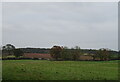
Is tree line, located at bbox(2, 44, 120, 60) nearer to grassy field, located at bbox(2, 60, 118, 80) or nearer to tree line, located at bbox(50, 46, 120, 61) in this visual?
tree line, located at bbox(50, 46, 120, 61)

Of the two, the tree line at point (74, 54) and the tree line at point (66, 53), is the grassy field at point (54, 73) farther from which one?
the tree line at point (74, 54)

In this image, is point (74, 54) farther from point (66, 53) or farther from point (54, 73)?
point (54, 73)

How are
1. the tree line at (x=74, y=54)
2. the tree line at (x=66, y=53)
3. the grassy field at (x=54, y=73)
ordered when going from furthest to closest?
the tree line at (x=74, y=54) → the tree line at (x=66, y=53) → the grassy field at (x=54, y=73)

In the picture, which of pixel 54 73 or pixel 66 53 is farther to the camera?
pixel 66 53

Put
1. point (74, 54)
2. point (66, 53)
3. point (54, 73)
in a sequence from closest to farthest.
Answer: point (54, 73) → point (66, 53) → point (74, 54)

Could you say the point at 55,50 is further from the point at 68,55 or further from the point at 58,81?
the point at 58,81

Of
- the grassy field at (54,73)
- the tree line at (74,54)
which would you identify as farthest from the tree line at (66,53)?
the grassy field at (54,73)

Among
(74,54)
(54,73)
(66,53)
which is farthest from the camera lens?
(74,54)

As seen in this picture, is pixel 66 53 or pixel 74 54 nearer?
pixel 66 53

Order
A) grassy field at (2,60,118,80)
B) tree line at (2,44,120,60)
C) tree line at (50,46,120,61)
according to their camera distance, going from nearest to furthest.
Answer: grassy field at (2,60,118,80) < tree line at (2,44,120,60) < tree line at (50,46,120,61)

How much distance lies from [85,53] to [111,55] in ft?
43.6

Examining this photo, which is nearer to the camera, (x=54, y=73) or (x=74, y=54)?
(x=54, y=73)

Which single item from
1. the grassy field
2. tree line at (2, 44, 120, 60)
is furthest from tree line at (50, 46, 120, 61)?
the grassy field

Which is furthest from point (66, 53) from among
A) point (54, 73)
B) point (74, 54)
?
point (54, 73)
